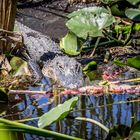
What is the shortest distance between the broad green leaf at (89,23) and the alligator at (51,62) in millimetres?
359

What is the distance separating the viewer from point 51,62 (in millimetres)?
4227

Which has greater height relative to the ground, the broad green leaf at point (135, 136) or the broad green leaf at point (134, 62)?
the broad green leaf at point (134, 62)

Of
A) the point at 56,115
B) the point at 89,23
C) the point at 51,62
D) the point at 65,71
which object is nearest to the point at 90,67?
the point at 65,71

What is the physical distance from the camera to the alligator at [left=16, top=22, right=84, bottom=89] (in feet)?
12.1

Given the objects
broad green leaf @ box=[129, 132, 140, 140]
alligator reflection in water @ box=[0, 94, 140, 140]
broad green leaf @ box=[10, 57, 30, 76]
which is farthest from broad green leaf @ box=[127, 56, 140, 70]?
broad green leaf @ box=[10, 57, 30, 76]

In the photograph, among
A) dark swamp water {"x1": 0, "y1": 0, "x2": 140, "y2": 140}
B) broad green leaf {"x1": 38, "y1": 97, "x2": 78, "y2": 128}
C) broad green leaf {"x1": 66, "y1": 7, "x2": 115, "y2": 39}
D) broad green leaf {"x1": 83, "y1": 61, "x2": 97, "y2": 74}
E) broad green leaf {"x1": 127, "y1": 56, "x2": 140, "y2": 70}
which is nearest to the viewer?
broad green leaf {"x1": 38, "y1": 97, "x2": 78, "y2": 128}

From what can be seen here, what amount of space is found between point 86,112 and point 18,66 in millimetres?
1436

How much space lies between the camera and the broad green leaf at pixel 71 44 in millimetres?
4062

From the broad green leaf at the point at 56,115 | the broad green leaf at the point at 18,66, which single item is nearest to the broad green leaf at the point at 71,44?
the broad green leaf at the point at 18,66

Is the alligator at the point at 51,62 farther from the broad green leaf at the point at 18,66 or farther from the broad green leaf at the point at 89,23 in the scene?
the broad green leaf at the point at 89,23

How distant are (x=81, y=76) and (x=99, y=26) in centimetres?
49

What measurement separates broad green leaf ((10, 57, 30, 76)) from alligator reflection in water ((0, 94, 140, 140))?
647 mm

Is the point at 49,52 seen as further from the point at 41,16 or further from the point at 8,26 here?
the point at 41,16

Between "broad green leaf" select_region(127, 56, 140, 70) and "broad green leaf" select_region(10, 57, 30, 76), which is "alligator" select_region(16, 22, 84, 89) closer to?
"broad green leaf" select_region(10, 57, 30, 76)
